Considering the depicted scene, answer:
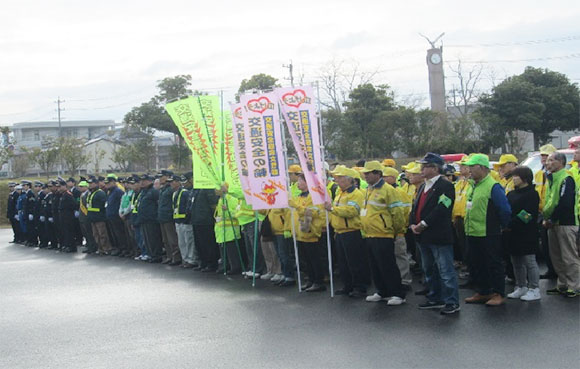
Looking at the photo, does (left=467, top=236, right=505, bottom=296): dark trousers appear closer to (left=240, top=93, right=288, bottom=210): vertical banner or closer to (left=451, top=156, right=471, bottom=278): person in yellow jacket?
(left=451, top=156, right=471, bottom=278): person in yellow jacket

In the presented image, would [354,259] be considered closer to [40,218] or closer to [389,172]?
[389,172]

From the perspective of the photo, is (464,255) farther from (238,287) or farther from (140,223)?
(140,223)

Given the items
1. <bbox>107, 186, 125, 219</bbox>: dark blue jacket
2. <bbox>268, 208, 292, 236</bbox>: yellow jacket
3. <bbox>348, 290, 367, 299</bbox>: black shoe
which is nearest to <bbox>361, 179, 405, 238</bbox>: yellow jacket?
<bbox>348, 290, 367, 299</bbox>: black shoe

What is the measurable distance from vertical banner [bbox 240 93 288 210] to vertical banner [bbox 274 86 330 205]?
1.48ft

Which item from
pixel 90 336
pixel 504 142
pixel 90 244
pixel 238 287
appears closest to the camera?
pixel 90 336

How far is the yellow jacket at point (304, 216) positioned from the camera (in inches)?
387

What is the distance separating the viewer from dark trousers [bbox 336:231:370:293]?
30.2ft

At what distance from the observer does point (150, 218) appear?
14.5m

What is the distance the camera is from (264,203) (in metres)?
9.98

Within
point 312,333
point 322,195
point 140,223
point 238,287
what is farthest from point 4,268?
point 312,333

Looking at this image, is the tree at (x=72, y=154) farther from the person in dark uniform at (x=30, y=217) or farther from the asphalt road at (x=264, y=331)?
the asphalt road at (x=264, y=331)

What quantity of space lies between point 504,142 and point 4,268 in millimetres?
26140

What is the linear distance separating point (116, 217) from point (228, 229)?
5233 mm

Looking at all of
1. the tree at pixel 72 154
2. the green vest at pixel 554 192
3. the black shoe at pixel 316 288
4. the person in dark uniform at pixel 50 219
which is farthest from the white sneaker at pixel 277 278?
the tree at pixel 72 154
